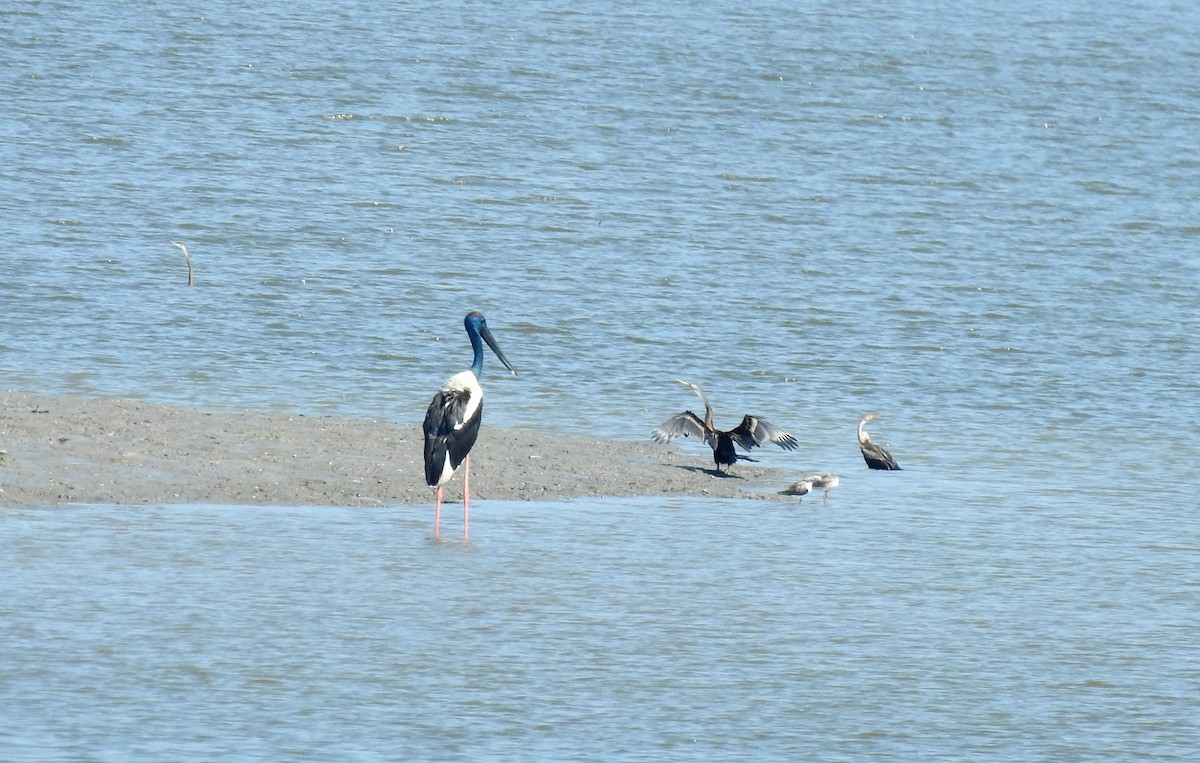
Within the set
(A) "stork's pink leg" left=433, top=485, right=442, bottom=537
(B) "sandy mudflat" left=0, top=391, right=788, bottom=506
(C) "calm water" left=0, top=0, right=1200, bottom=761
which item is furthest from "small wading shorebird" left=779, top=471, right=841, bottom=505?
(A) "stork's pink leg" left=433, top=485, right=442, bottom=537

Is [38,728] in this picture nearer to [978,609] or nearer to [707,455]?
[978,609]

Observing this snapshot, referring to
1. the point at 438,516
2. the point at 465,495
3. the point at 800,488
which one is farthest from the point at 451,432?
the point at 800,488

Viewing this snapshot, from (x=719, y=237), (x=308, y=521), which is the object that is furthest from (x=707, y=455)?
(x=719, y=237)

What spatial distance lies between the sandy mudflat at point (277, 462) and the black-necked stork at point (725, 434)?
226 millimetres

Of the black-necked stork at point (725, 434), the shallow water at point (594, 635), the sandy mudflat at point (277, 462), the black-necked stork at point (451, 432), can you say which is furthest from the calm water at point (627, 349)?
the black-necked stork at point (725, 434)

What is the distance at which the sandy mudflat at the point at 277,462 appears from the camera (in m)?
14.9

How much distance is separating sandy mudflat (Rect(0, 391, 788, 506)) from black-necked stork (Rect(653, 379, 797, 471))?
226 mm

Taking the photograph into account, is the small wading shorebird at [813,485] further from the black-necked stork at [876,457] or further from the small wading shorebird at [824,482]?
the black-necked stork at [876,457]

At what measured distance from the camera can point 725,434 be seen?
16.9 m

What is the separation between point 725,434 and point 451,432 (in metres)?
2.74

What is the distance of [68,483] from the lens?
14.7 m

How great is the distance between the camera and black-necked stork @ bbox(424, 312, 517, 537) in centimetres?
1476

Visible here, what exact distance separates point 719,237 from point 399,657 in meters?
20.0

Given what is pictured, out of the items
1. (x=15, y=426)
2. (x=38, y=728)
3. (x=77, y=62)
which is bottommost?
(x=77, y=62)
